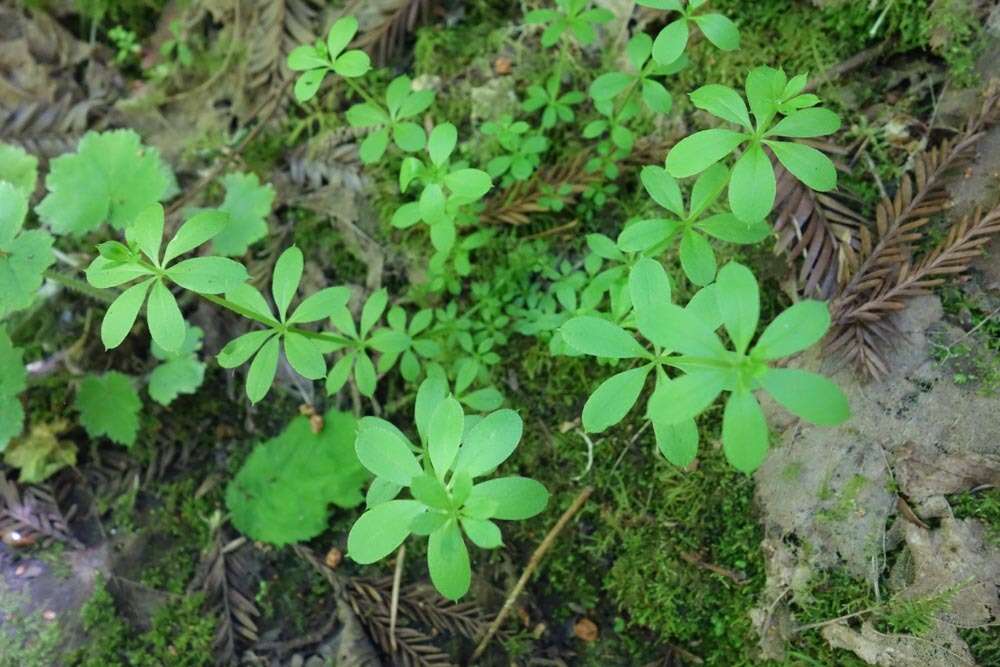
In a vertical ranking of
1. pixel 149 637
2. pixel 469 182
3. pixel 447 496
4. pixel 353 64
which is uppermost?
pixel 353 64

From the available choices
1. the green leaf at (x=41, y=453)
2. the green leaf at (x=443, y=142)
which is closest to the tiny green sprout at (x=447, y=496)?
the green leaf at (x=443, y=142)

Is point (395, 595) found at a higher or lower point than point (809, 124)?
lower

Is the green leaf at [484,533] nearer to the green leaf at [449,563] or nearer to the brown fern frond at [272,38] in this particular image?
the green leaf at [449,563]

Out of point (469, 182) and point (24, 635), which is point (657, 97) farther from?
point (24, 635)

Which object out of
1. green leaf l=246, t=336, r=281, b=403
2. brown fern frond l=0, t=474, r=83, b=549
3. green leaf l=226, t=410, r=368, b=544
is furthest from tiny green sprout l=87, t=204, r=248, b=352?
brown fern frond l=0, t=474, r=83, b=549

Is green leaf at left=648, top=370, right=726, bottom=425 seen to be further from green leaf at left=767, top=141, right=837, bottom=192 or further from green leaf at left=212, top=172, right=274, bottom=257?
green leaf at left=212, top=172, right=274, bottom=257

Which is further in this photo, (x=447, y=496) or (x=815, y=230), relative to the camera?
(x=815, y=230)

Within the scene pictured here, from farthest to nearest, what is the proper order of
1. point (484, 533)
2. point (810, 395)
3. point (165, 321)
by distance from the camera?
1. point (165, 321)
2. point (484, 533)
3. point (810, 395)

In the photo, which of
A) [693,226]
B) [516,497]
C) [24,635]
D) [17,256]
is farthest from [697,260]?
[24,635]
